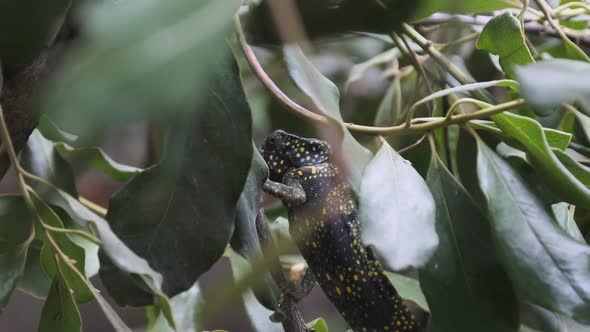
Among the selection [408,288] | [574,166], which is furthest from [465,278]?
[408,288]

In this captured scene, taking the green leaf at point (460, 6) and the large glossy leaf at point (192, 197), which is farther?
the green leaf at point (460, 6)

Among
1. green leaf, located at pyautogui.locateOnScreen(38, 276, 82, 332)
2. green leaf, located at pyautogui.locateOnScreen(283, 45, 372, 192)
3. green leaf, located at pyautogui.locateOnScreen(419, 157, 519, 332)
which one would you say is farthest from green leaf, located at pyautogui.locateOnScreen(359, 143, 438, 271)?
green leaf, located at pyautogui.locateOnScreen(38, 276, 82, 332)

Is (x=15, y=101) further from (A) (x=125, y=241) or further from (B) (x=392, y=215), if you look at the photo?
(B) (x=392, y=215)

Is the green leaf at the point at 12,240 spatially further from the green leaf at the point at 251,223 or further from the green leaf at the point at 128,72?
the green leaf at the point at 128,72

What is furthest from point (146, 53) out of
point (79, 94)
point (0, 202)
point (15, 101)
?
point (0, 202)

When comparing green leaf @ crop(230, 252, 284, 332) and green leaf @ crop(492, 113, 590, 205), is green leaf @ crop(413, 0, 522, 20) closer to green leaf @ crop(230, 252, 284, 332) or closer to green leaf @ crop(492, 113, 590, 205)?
green leaf @ crop(492, 113, 590, 205)

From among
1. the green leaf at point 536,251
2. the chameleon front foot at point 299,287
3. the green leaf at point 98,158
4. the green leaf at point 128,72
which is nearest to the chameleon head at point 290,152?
the chameleon front foot at point 299,287
